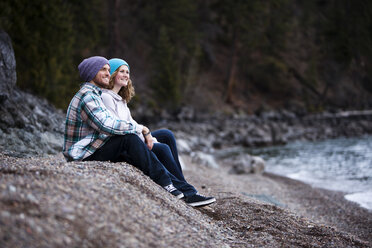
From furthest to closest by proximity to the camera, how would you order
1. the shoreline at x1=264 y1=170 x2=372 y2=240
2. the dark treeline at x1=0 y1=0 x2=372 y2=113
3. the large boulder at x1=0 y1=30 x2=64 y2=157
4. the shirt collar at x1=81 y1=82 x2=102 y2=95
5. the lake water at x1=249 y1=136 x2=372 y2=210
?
the dark treeline at x1=0 y1=0 x2=372 y2=113 → the lake water at x1=249 y1=136 x2=372 y2=210 → the large boulder at x1=0 y1=30 x2=64 y2=157 → the shoreline at x1=264 y1=170 x2=372 y2=240 → the shirt collar at x1=81 y1=82 x2=102 y2=95

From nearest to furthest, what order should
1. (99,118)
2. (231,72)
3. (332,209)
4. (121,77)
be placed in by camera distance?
(99,118)
(121,77)
(332,209)
(231,72)

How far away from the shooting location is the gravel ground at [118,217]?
2178 mm

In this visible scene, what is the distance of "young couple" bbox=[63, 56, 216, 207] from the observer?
365 centimetres

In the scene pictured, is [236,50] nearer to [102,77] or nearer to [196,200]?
[102,77]

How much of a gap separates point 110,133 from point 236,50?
32.4 metres

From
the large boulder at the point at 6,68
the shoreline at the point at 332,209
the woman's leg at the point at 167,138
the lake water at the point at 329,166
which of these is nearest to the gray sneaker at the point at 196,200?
the woman's leg at the point at 167,138

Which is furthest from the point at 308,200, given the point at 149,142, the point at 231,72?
the point at 231,72

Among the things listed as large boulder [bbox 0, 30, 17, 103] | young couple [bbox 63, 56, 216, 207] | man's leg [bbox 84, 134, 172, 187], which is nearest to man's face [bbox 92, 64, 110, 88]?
young couple [bbox 63, 56, 216, 207]

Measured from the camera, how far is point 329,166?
1175 cm

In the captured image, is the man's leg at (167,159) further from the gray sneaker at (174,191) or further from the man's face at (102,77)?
the man's face at (102,77)

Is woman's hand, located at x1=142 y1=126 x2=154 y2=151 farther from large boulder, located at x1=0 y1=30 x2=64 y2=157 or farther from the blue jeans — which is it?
large boulder, located at x1=0 y1=30 x2=64 y2=157

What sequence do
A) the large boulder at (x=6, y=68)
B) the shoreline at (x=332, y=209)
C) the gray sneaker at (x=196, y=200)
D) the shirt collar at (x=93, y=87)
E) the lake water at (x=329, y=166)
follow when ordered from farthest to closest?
the lake water at (x=329, y=166) < the large boulder at (x=6, y=68) < the shoreline at (x=332, y=209) < the gray sneaker at (x=196, y=200) < the shirt collar at (x=93, y=87)

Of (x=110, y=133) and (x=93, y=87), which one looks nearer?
(x=110, y=133)

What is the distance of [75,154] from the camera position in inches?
148
